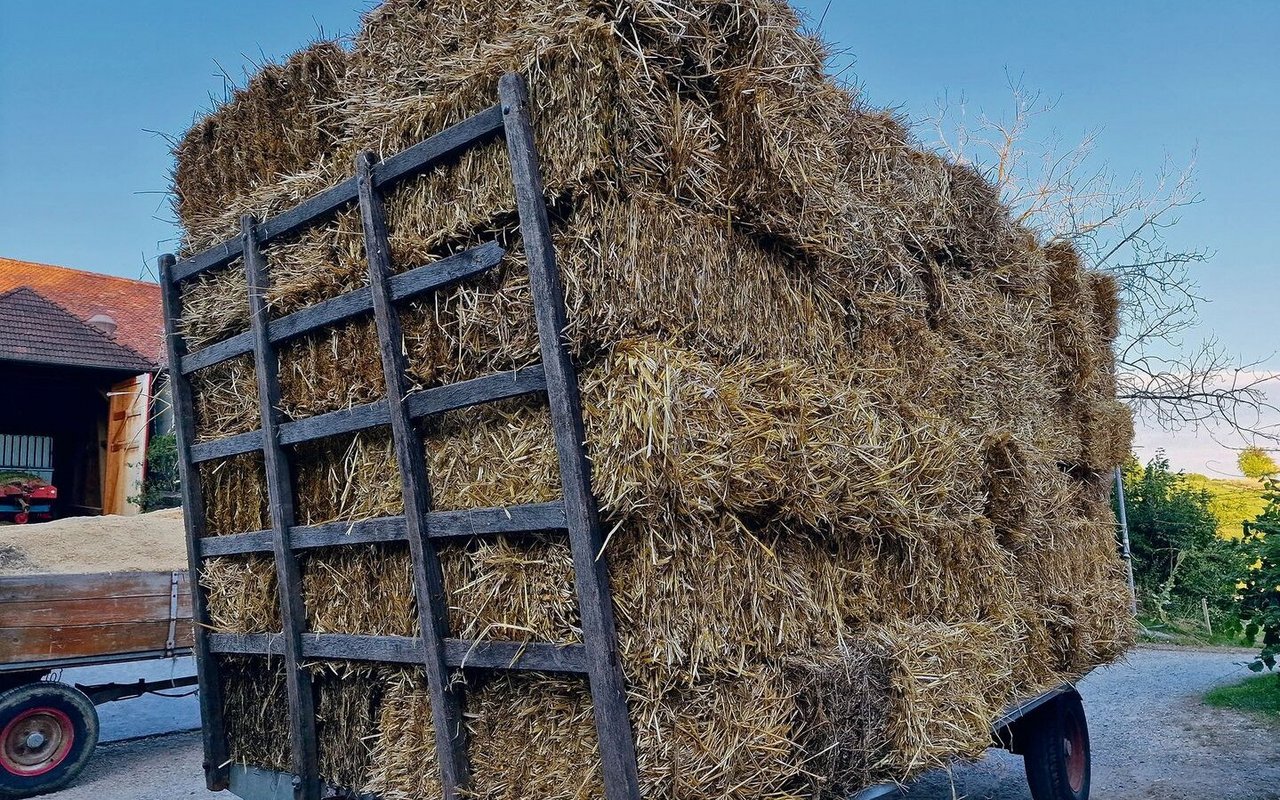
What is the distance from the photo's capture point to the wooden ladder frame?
2.77 metres

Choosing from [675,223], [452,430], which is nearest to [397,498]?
[452,430]

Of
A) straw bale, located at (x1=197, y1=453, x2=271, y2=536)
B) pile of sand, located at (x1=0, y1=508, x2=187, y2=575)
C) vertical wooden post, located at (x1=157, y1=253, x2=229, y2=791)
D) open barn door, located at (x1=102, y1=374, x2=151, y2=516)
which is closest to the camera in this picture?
straw bale, located at (x1=197, y1=453, x2=271, y2=536)

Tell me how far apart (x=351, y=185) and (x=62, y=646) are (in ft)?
15.9

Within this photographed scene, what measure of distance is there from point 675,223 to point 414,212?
0.99 m

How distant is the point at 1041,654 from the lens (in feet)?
15.9

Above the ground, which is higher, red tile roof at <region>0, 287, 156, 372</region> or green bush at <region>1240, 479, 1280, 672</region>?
red tile roof at <region>0, 287, 156, 372</region>

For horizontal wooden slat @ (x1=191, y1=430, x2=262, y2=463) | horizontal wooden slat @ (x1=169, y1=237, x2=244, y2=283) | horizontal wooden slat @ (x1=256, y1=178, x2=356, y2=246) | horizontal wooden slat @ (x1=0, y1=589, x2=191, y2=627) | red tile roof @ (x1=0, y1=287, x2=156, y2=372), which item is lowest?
horizontal wooden slat @ (x1=0, y1=589, x2=191, y2=627)

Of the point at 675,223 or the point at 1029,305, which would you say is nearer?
the point at 675,223

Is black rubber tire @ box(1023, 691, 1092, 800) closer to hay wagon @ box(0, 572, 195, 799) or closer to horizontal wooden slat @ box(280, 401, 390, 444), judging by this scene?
horizontal wooden slat @ box(280, 401, 390, 444)

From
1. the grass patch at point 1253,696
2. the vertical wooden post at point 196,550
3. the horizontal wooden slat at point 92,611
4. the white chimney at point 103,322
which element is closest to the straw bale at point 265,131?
the vertical wooden post at point 196,550

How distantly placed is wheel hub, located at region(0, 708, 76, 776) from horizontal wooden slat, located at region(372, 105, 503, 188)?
5.48m

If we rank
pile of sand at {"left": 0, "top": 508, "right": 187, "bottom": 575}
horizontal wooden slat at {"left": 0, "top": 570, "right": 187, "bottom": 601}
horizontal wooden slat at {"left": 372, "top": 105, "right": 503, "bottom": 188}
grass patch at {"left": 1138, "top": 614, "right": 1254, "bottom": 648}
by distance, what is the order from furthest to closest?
grass patch at {"left": 1138, "top": 614, "right": 1254, "bottom": 648} < pile of sand at {"left": 0, "top": 508, "right": 187, "bottom": 575} < horizontal wooden slat at {"left": 0, "top": 570, "right": 187, "bottom": 601} < horizontal wooden slat at {"left": 372, "top": 105, "right": 503, "bottom": 188}

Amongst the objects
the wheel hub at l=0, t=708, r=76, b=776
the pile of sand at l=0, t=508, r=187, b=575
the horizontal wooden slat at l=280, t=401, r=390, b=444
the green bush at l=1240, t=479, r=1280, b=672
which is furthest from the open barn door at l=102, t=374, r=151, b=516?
the green bush at l=1240, t=479, r=1280, b=672

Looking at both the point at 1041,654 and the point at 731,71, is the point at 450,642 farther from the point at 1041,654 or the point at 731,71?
the point at 1041,654
